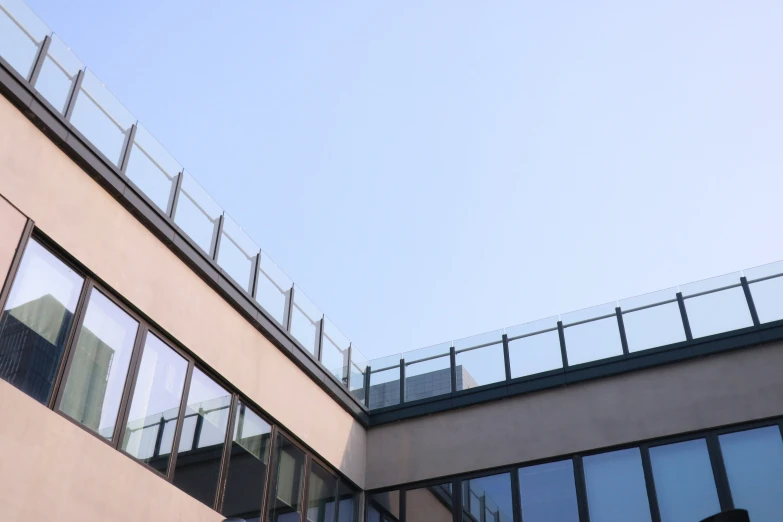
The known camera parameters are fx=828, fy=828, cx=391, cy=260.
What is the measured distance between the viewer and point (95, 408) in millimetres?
11188

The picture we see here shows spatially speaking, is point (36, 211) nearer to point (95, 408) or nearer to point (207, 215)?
point (95, 408)

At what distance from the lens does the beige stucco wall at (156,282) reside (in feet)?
35.9

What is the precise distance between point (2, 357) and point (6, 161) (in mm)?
2526

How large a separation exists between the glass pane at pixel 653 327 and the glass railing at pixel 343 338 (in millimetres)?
21

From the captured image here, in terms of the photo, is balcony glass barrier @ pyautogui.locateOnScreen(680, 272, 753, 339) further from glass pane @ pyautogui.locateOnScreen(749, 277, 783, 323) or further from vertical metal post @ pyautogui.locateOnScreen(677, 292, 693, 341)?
glass pane @ pyautogui.locateOnScreen(749, 277, 783, 323)

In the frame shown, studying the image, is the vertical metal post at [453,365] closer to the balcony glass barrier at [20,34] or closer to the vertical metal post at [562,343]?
the vertical metal post at [562,343]

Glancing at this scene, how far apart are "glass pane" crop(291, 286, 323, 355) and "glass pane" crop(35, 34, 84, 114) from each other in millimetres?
6430

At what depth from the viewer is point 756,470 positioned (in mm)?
14375

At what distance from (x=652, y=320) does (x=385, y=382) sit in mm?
Result: 6057

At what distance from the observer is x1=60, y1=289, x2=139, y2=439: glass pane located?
10.9m

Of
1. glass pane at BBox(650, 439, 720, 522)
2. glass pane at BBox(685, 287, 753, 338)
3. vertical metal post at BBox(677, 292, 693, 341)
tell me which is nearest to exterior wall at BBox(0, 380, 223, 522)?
glass pane at BBox(650, 439, 720, 522)

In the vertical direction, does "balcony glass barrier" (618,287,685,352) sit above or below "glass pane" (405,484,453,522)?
above

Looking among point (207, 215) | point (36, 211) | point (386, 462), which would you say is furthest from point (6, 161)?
point (386, 462)

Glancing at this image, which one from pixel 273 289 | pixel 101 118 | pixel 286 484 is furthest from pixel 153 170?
pixel 286 484
